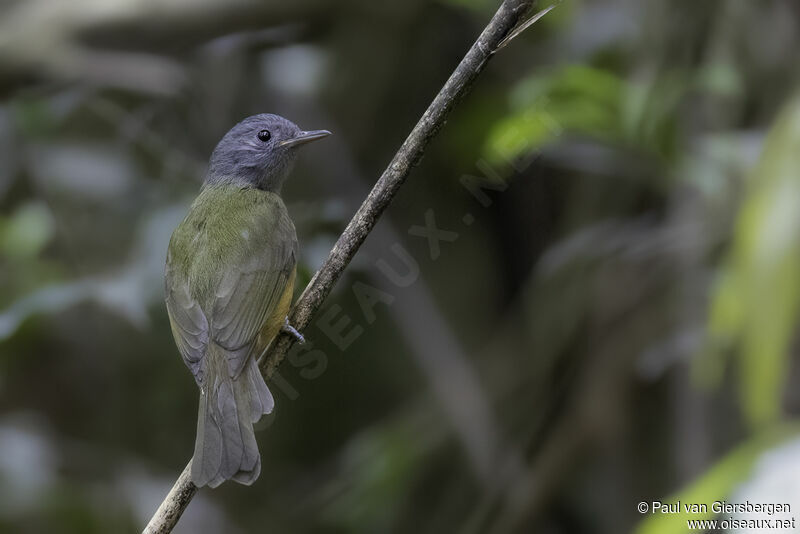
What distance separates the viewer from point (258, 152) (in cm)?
167

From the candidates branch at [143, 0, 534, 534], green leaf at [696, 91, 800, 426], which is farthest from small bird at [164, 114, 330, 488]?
green leaf at [696, 91, 800, 426]

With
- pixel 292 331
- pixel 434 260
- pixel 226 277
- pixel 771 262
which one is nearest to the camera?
pixel 292 331

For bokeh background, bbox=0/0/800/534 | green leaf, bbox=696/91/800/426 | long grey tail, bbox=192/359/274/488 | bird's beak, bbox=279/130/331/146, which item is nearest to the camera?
long grey tail, bbox=192/359/274/488

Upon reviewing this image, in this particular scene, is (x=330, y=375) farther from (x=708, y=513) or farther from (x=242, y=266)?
(x=708, y=513)

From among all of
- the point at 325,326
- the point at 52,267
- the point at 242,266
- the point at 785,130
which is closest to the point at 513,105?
the point at 785,130

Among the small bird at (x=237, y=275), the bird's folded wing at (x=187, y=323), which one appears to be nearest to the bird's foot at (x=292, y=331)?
the small bird at (x=237, y=275)

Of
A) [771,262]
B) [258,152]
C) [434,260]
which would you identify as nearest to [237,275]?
[258,152]

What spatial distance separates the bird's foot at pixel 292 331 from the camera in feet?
4.66

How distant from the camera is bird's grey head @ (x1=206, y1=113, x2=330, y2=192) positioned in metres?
1.63

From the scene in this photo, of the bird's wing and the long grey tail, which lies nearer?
the long grey tail

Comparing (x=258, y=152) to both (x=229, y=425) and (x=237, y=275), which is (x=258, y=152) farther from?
(x=229, y=425)

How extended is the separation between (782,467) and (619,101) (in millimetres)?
1214

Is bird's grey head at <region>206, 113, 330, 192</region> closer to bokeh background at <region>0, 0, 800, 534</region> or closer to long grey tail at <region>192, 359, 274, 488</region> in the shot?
bokeh background at <region>0, 0, 800, 534</region>

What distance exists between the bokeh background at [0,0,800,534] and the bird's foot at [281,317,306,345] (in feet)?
0.55
